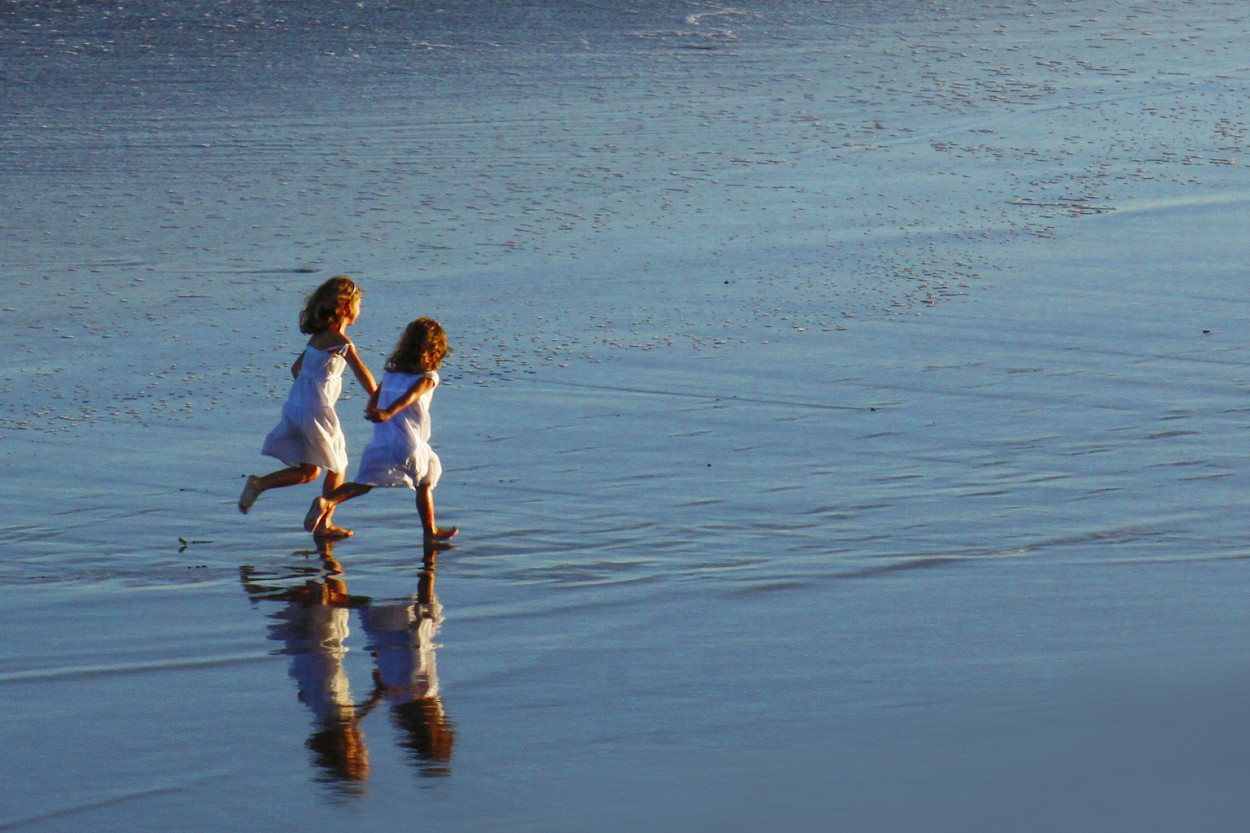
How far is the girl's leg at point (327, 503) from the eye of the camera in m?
6.83

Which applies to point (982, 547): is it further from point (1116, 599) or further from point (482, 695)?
point (482, 695)

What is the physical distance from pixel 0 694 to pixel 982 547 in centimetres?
333

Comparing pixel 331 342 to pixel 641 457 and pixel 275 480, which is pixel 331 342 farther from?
pixel 641 457

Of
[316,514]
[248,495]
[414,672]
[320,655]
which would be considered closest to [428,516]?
[316,514]

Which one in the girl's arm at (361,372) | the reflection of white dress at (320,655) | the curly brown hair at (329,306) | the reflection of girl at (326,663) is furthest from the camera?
the curly brown hair at (329,306)

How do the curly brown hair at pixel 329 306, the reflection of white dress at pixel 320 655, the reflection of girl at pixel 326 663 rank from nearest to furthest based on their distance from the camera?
the reflection of girl at pixel 326 663
the reflection of white dress at pixel 320 655
the curly brown hair at pixel 329 306

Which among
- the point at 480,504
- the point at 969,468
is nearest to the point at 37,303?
the point at 480,504

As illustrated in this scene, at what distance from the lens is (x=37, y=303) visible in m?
10.2

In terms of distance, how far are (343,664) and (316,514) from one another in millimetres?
1302

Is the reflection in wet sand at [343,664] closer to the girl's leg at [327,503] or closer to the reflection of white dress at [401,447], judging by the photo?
the girl's leg at [327,503]

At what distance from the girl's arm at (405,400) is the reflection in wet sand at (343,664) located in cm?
52

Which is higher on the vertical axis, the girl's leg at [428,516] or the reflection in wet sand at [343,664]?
the girl's leg at [428,516]

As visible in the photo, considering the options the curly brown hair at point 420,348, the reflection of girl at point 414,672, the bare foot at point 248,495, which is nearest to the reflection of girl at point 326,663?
the reflection of girl at point 414,672

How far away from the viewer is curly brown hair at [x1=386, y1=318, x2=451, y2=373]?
22.8 ft
